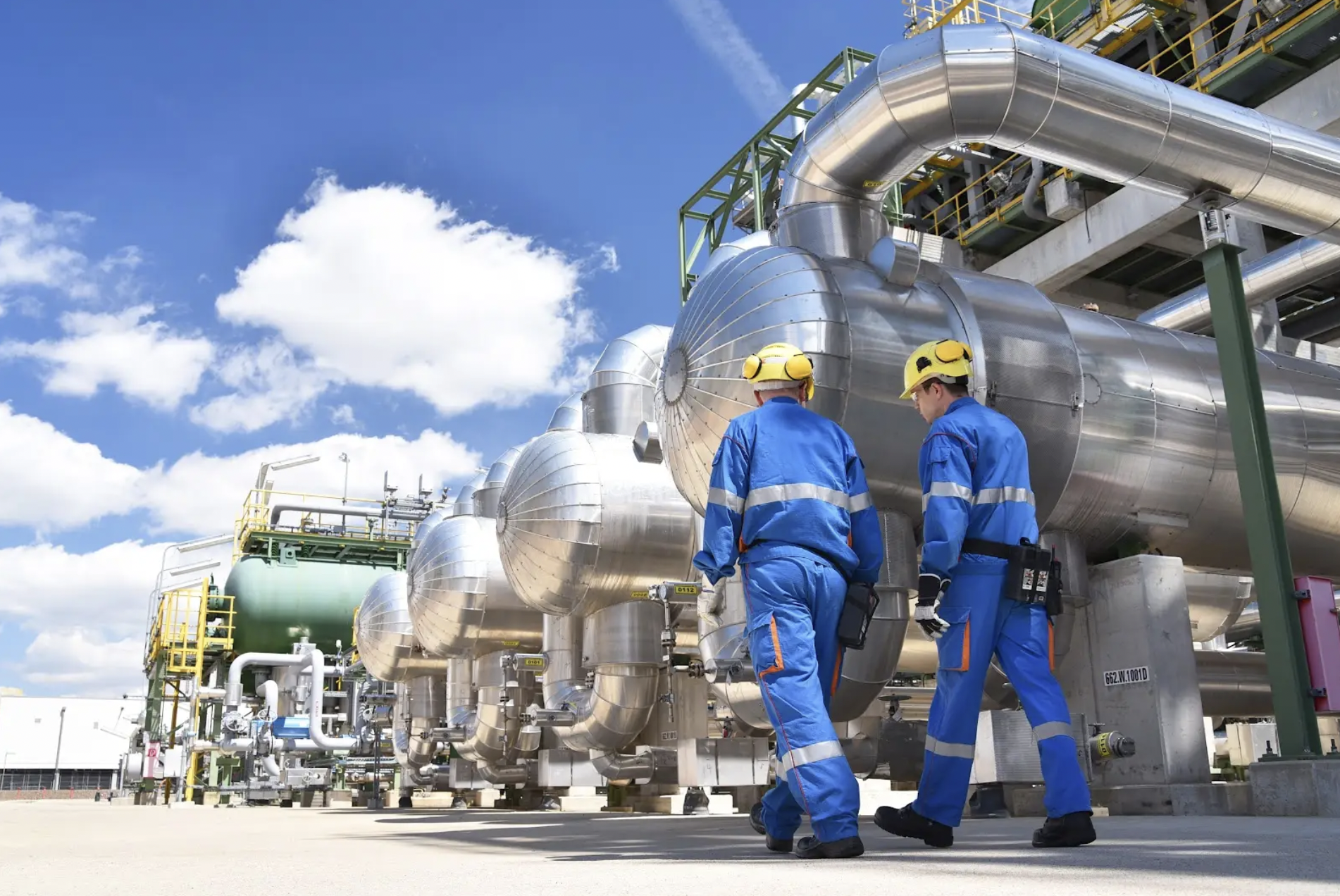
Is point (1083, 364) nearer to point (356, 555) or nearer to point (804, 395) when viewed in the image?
point (804, 395)

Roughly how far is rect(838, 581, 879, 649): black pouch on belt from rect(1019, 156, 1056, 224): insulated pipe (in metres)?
11.6

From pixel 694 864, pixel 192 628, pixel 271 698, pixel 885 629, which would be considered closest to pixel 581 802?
pixel 885 629

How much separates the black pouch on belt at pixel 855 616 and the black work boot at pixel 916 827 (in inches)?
23.2

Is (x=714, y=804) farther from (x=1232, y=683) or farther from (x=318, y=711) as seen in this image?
(x=318, y=711)

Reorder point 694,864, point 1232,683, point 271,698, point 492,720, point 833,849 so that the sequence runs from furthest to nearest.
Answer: point 271,698 < point 492,720 < point 1232,683 < point 833,849 < point 694,864

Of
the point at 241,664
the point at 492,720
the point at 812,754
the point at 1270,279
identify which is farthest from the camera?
the point at 241,664

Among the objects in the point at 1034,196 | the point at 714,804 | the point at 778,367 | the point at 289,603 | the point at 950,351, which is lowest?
the point at 714,804

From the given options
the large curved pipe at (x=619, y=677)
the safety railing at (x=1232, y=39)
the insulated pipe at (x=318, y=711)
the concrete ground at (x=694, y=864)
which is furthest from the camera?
the insulated pipe at (x=318, y=711)

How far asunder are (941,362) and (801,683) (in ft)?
4.82

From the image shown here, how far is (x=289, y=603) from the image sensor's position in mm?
24000

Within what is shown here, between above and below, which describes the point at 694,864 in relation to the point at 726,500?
below

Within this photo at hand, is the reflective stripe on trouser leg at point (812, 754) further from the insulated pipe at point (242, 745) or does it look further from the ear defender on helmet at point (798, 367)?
the insulated pipe at point (242, 745)

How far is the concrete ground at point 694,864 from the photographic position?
2.46 metres

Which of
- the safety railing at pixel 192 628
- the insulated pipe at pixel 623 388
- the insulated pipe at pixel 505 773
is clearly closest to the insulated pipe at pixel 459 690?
the insulated pipe at pixel 505 773
